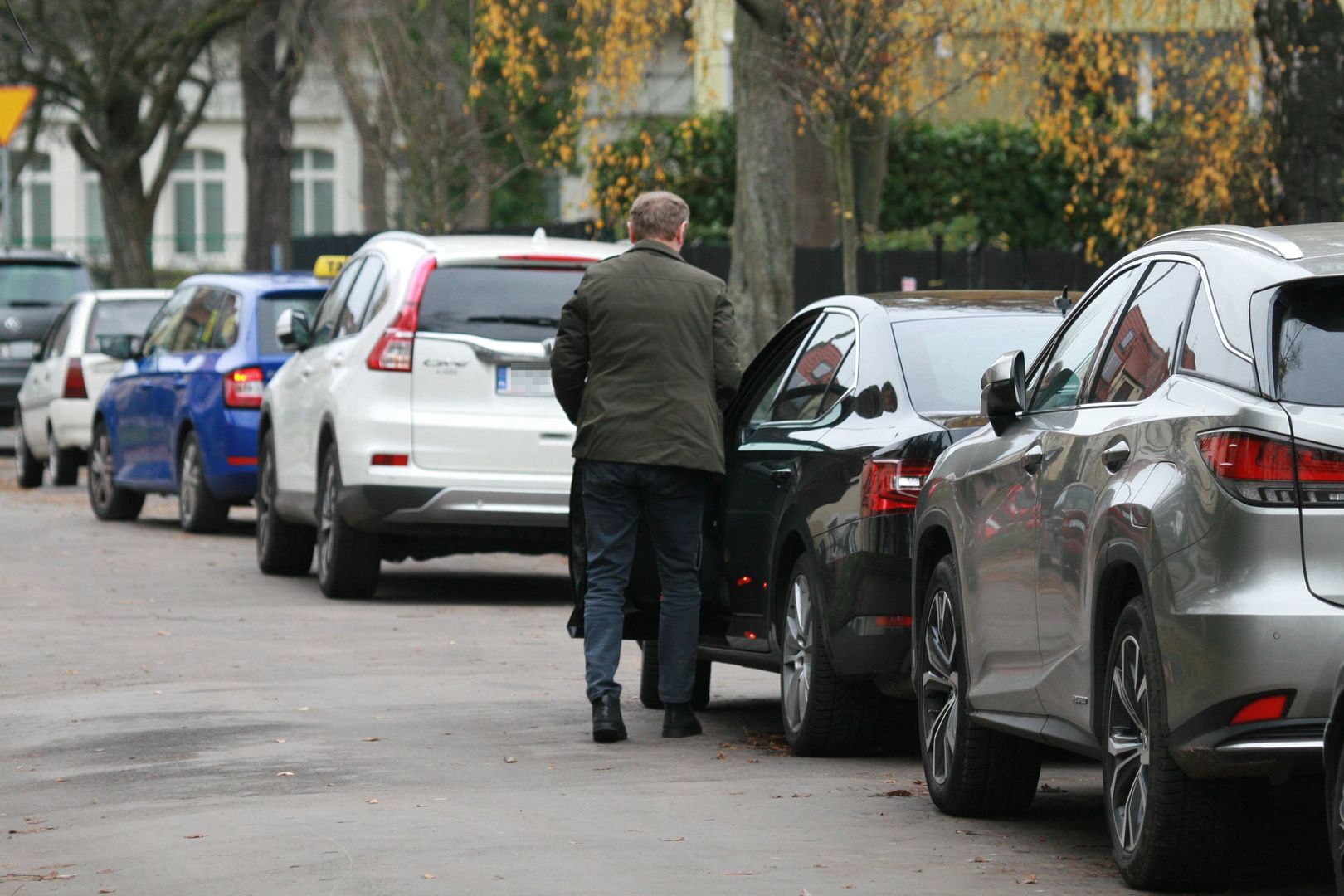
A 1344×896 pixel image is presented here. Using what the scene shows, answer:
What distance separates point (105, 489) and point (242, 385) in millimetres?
3322

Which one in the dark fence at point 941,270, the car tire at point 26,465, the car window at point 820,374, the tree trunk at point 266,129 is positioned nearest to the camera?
the car window at point 820,374

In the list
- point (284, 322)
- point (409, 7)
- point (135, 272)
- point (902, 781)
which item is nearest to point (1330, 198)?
point (284, 322)

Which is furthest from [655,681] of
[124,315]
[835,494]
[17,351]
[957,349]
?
[17,351]

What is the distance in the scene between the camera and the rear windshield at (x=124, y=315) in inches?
890

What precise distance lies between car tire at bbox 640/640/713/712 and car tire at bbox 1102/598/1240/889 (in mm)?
4131

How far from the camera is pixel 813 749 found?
28.4 ft

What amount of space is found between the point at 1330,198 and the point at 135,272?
1948 cm

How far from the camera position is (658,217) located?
9.34 metres

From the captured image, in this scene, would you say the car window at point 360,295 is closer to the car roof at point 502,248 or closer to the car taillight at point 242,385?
the car roof at point 502,248

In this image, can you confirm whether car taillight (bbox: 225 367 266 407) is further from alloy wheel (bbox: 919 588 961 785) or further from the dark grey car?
the dark grey car

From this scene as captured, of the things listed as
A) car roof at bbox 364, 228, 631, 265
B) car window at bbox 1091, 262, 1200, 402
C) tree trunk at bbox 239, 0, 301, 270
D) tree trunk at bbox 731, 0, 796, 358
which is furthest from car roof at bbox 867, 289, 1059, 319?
tree trunk at bbox 239, 0, 301, 270

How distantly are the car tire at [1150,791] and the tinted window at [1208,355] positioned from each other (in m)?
0.55

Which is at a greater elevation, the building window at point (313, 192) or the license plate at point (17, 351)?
the building window at point (313, 192)

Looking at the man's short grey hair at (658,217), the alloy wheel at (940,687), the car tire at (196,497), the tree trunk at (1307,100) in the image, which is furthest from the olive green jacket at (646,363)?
the tree trunk at (1307,100)
